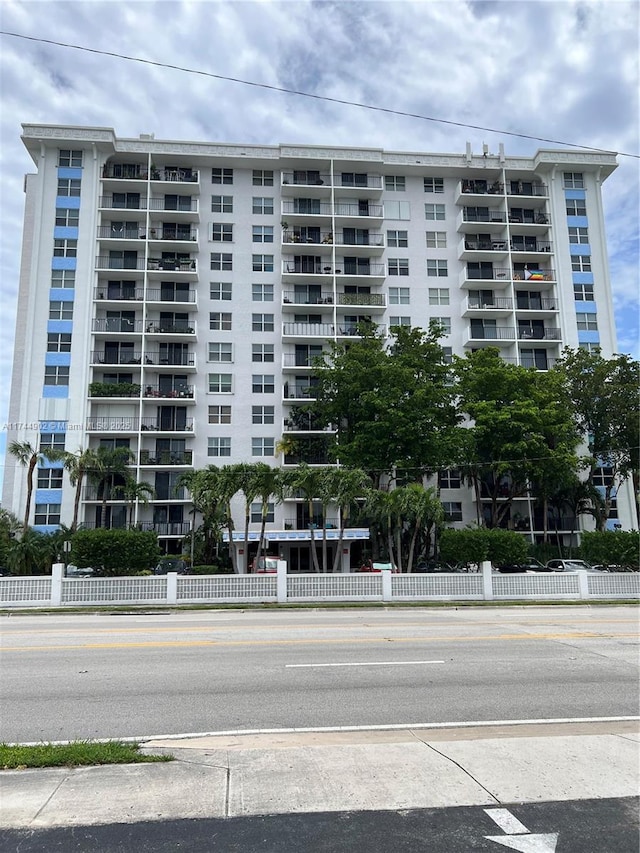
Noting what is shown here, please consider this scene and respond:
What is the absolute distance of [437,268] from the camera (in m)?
51.3

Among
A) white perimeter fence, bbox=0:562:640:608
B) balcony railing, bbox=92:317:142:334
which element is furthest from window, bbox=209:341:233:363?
white perimeter fence, bbox=0:562:640:608

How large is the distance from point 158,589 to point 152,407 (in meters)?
25.0

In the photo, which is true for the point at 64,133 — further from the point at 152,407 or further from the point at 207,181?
the point at 152,407

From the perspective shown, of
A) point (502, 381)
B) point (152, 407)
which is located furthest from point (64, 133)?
point (502, 381)

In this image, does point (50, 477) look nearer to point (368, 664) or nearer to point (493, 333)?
point (493, 333)

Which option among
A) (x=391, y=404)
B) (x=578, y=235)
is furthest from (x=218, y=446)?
(x=578, y=235)

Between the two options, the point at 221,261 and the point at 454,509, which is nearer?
the point at 454,509

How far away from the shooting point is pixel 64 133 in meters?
47.9

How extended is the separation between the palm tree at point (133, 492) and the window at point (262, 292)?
1710 cm

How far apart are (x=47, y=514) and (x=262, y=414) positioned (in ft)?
54.7

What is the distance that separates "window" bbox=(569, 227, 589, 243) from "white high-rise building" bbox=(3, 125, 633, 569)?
0.35 meters

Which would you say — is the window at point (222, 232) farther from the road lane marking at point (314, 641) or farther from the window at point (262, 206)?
the road lane marking at point (314, 641)

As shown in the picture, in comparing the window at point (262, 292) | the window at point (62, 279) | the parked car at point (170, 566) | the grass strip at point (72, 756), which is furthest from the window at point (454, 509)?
the grass strip at point (72, 756)

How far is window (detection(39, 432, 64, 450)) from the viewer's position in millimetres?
43562
